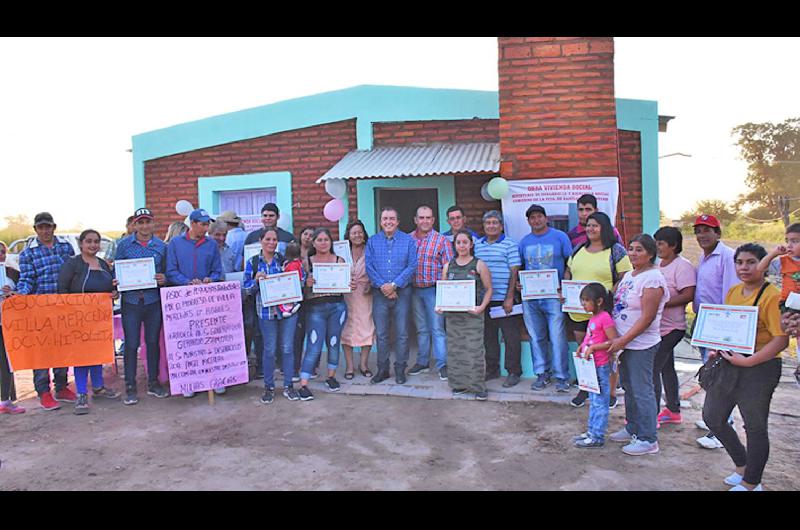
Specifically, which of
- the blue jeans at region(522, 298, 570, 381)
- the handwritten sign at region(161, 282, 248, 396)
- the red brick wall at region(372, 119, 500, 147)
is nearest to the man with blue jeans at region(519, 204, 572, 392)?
the blue jeans at region(522, 298, 570, 381)

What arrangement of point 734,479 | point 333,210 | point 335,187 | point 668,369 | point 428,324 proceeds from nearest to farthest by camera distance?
point 734,479, point 668,369, point 428,324, point 335,187, point 333,210

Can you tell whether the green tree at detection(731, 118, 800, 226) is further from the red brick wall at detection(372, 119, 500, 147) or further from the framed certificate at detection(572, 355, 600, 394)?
the framed certificate at detection(572, 355, 600, 394)

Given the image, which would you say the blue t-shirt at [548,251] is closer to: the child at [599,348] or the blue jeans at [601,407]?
the child at [599,348]

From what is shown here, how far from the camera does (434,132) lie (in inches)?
334

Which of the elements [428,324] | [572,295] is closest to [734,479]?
[572,295]

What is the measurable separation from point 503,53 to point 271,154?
3.89 m

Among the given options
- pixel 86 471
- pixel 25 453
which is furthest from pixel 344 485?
pixel 25 453

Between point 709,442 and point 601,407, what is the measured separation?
2.90 ft

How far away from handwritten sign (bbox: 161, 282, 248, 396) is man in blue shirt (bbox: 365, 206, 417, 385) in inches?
57.9

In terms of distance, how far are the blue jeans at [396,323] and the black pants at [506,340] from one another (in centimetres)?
90

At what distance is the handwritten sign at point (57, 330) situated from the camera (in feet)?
18.6

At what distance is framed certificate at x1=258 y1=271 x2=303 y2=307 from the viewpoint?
5.80 meters

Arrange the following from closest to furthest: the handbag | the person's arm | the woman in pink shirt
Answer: the handbag → the person's arm → the woman in pink shirt

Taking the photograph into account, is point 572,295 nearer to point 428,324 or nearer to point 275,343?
point 428,324
